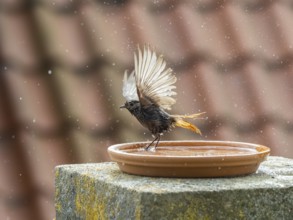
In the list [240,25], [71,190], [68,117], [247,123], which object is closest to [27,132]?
[68,117]

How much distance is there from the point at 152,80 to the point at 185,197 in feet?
1.17

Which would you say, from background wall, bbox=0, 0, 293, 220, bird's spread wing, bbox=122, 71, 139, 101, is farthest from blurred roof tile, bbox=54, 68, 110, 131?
bird's spread wing, bbox=122, 71, 139, 101

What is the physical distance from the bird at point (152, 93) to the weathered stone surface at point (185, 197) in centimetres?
14

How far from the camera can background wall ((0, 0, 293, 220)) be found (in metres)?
2.12

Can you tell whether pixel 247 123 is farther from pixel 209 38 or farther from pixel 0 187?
pixel 0 187

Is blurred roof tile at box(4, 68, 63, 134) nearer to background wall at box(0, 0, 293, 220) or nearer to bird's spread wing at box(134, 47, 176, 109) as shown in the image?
background wall at box(0, 0, 293, 220)

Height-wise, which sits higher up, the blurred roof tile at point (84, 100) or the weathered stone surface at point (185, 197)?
the blurred roof tile at point (84, 100)

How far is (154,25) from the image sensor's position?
2471 millimetres

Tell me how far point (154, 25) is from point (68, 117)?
1.50 ft

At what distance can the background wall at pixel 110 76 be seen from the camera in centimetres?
212

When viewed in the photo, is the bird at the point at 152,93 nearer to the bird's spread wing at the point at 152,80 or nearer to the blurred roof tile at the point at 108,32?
the bird's spread wing at the point at 152,80

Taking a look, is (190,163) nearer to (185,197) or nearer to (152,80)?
(185,197)

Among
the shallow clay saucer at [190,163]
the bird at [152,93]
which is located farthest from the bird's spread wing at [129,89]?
the shallow clay saucer at [190,163]

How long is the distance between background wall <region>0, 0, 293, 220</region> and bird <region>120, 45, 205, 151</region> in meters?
0.35
